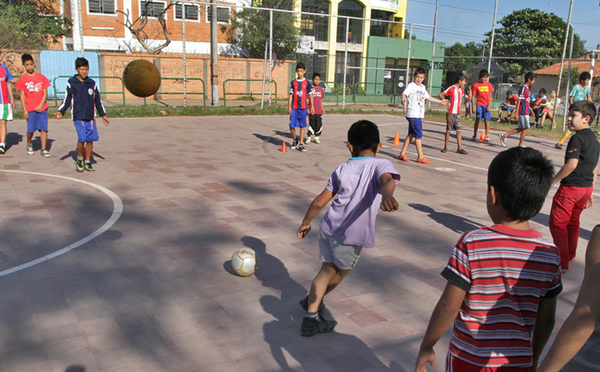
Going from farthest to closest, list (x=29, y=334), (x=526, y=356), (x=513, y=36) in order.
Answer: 1. (x=513, y=36)
2. (x=29, y=334)
3. (x=526, y=356)

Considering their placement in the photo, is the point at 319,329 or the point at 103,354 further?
the point at 319,329

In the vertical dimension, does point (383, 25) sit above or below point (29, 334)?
above

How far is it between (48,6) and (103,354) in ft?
101

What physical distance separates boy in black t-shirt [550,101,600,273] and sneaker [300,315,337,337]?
288cm

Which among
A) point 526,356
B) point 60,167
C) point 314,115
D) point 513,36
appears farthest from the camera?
point 513,36

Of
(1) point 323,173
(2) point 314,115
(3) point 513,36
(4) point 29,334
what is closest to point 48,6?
(2) point 314,115

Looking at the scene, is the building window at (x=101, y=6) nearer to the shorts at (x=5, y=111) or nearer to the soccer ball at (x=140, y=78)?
the shorts at (x=5, y=111)

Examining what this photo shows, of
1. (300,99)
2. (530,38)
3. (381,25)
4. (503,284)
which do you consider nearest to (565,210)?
(503,284)

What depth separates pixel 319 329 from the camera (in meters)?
3.78

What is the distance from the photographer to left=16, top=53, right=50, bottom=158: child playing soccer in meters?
10.0

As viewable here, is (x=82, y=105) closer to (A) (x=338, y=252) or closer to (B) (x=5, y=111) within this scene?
(B) (x=5, y=111)

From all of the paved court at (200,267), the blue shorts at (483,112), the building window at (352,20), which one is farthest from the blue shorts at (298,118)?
the building window at (352,20)

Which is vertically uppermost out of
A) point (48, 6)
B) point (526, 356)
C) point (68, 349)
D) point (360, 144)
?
point (48, 6)

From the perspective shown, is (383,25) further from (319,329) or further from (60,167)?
(319,329)
